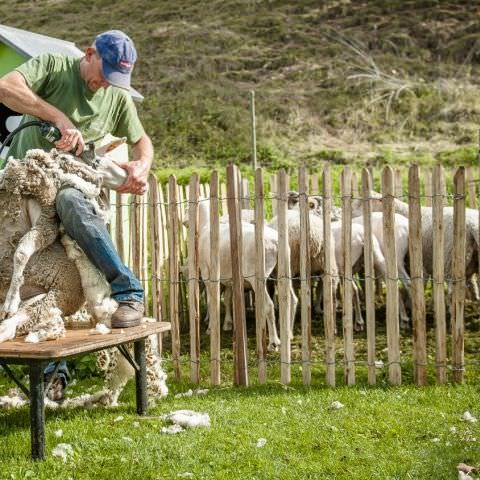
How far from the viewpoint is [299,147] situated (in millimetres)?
26203

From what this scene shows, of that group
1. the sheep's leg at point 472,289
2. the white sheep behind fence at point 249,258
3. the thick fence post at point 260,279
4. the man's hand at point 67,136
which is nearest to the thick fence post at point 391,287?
the thick fence post at point 260,279

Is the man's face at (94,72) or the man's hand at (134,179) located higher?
the man's face at (94,72)

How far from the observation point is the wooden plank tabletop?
3971mm

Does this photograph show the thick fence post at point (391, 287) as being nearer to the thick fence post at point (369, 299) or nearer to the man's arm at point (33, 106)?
the thick fence post at point (369, 299)

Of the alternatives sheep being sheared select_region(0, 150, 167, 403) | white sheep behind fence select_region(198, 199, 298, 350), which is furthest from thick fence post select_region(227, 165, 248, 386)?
sheep being sheared select_region(0, 150, 167, 403)

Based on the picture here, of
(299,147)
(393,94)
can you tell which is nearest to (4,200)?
(299,147)

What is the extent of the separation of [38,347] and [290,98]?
27310 millimetres

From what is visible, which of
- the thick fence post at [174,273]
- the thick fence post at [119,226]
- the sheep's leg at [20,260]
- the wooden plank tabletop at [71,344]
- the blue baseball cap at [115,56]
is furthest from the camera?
the thick fence post at [119,226]

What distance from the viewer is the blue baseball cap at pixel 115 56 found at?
A: 186 inches

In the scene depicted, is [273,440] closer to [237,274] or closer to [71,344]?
[71,344]

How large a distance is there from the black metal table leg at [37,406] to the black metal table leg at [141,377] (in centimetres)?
93

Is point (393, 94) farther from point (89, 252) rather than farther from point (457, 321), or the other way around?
point (89, 252)

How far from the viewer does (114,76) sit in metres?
4.82

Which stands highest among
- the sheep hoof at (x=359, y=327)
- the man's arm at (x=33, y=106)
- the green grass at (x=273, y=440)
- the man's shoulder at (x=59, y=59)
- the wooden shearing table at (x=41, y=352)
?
the man's shoulder at (x=59, y=59)
